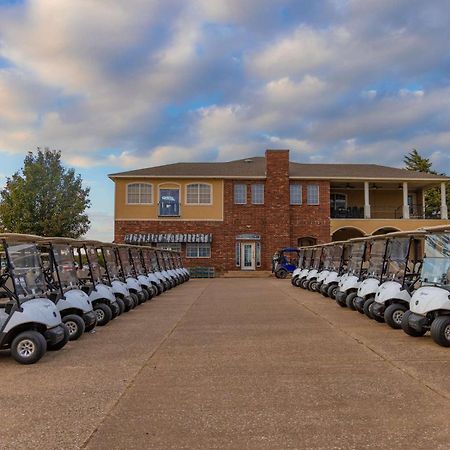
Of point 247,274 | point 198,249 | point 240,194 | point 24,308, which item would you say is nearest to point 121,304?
point 24,308

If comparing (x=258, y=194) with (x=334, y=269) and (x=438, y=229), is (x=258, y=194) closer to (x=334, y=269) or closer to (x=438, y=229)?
(x=334, y=269)

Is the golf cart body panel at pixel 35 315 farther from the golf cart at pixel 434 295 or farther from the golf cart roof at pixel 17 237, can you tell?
the golf cart at pixel 434 295

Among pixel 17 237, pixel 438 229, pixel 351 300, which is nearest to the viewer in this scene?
pixel 17 237

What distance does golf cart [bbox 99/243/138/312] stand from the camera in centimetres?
1457

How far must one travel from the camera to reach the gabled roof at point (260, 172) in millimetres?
40406

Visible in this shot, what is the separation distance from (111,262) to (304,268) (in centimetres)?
1223

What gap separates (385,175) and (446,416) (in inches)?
1475

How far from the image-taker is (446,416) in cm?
526

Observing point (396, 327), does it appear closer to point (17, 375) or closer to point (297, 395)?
point (297, 395)

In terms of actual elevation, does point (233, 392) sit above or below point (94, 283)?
below

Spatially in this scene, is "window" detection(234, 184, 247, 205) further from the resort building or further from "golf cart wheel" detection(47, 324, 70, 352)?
"golf cart wheel" detection(47, 324, 70, 352)

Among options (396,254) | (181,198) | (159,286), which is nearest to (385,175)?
(181,198)

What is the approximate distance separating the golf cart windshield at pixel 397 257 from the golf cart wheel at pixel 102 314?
6.40 m

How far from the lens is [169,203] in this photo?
4062 cm
